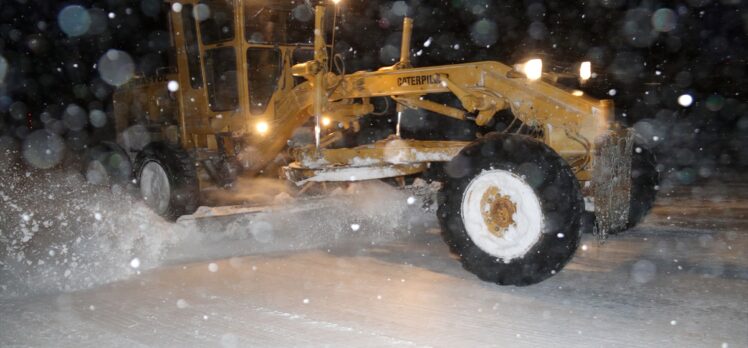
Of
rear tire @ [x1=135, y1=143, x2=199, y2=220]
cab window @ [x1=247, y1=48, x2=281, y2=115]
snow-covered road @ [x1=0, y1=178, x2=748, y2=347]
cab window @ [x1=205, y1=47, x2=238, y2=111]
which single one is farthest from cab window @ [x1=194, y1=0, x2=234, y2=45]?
snow-covered road @ [x1=0, y1=178, x2=748, y2=347]

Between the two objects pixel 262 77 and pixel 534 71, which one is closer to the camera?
pixel 534 71

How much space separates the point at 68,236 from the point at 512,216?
406 cm

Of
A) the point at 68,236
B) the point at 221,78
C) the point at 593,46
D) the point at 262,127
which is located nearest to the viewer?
the point at 68,236

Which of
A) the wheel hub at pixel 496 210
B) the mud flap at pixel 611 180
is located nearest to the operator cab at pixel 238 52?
the wheel hub at pixel 496 210

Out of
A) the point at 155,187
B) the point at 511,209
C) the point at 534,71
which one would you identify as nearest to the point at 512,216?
the point at 511,209

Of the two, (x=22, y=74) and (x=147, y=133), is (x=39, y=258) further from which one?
(x=22, y=74)

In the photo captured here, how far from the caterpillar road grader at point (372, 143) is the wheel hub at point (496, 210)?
0.4 inches

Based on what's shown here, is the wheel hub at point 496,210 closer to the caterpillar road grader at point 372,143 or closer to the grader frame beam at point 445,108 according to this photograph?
the caterpillar road grader at point 372,143

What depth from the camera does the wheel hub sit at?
512cm

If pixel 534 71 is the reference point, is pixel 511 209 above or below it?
below

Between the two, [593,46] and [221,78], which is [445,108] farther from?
→ [593,46]

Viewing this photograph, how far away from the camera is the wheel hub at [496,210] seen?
5.12m

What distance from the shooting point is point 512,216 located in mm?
5102

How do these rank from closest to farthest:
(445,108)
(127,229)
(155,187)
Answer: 1. (127,229)
2. (445,108)
3. (155,187)
